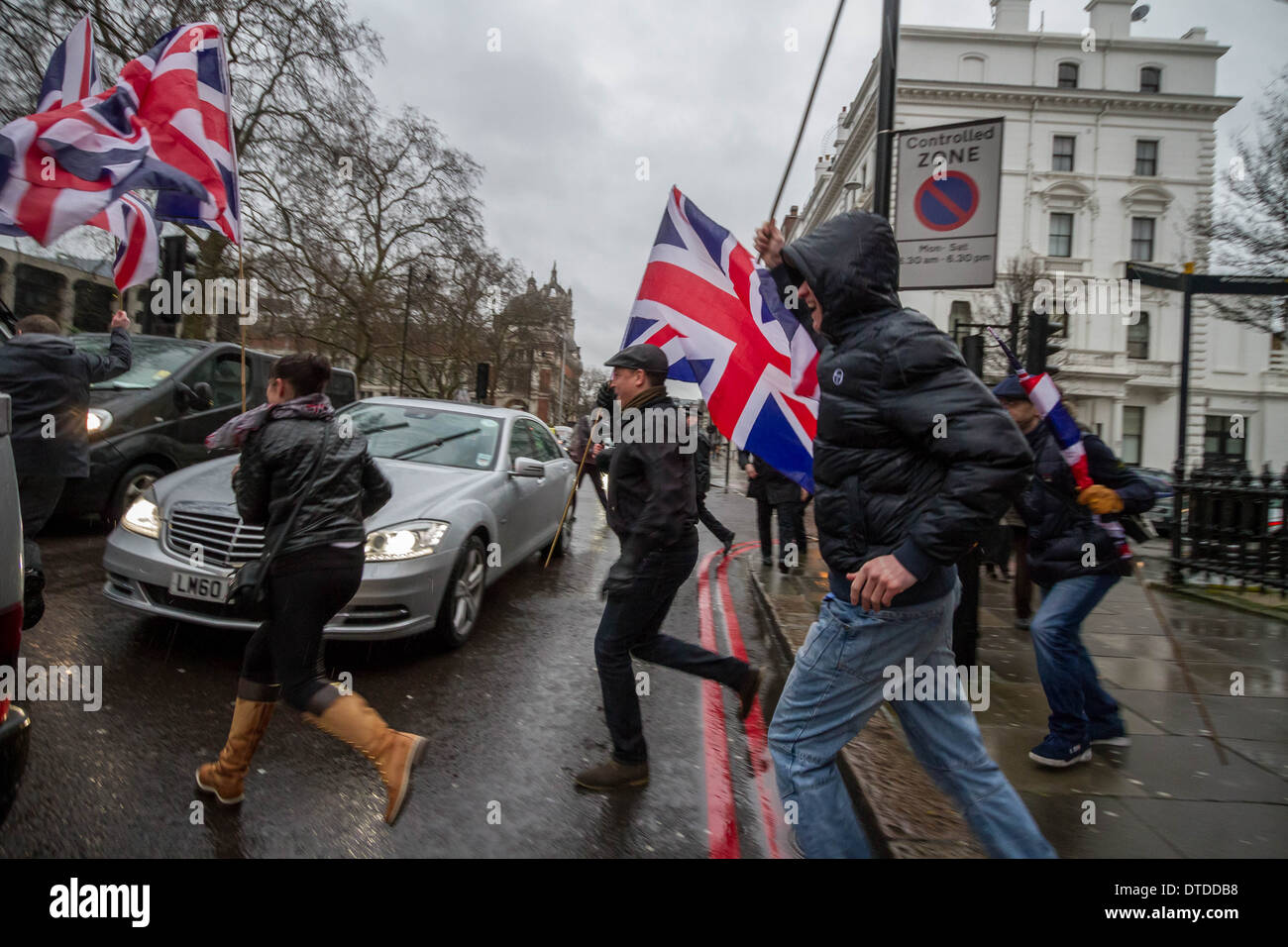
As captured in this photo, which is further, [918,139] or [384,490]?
[918,139]

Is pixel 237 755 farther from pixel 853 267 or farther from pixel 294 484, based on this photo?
pixel 853 267

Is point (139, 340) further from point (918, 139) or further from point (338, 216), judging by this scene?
point (338, 216)

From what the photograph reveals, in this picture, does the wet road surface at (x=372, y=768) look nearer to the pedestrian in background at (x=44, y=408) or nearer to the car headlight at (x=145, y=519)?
the car headlight at (x=145, y=519)

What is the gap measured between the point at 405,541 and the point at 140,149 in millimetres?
3037

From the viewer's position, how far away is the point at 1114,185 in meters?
39.9

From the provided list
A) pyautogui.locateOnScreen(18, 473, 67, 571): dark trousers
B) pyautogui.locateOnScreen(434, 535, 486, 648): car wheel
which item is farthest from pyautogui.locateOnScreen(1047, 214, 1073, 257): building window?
pyautogui.locateOnScreen(18, 473, 67, 571): dark trousers

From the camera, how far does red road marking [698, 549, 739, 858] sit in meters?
2.91

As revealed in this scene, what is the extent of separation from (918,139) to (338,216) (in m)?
27.5

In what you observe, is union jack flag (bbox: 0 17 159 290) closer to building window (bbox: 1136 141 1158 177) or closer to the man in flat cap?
the man in flat cap

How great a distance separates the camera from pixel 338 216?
2827 cm

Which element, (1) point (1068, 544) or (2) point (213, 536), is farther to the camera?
(2) point (213, 536)

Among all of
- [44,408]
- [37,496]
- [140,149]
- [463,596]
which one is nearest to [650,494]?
[463,596]

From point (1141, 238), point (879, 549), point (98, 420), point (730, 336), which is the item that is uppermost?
point (1141, 238)
